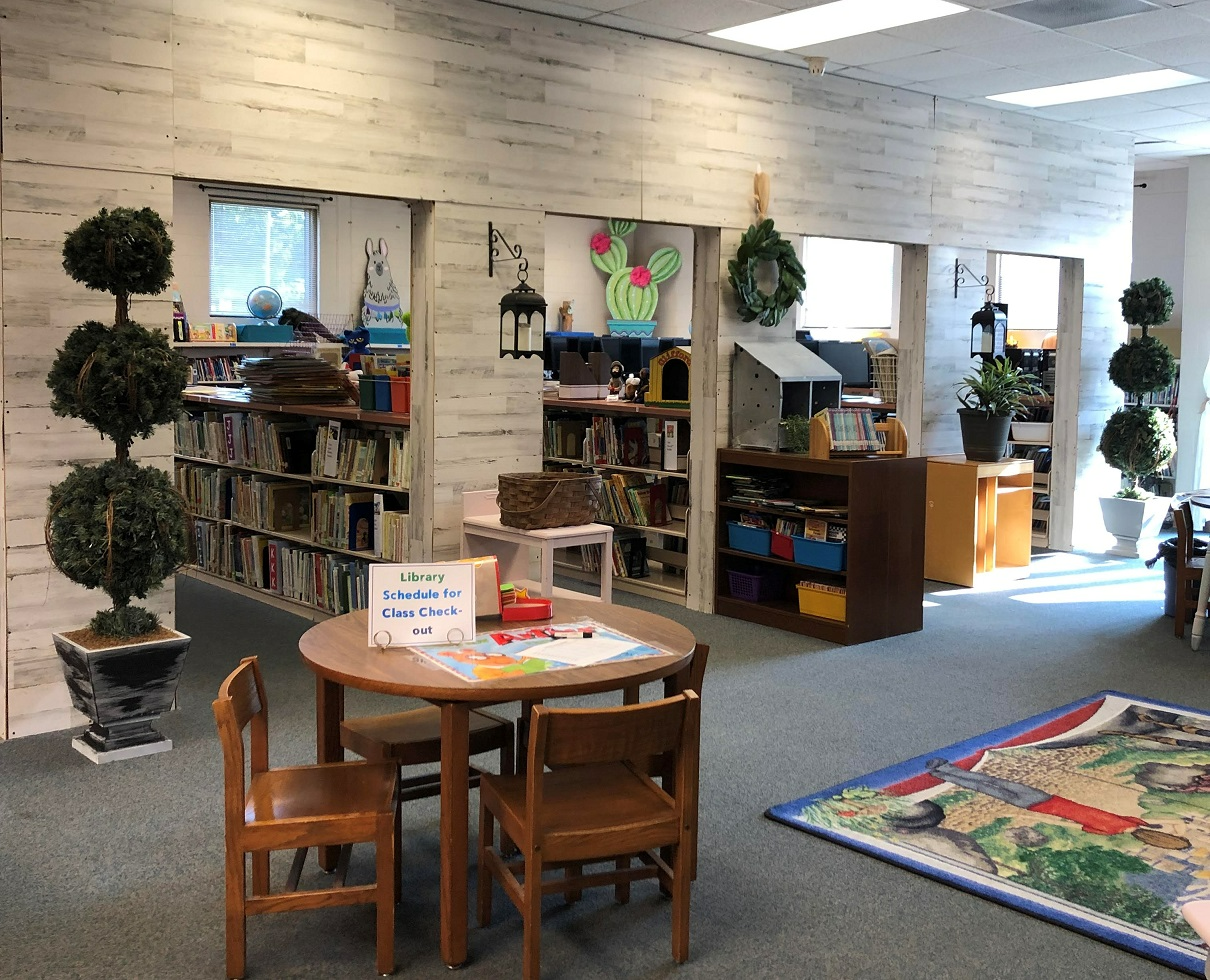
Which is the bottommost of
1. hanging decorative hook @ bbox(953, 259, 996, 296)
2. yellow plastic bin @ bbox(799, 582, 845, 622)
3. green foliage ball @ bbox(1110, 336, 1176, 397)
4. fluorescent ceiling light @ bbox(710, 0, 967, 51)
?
yellow plastic bin @ bbox(799, 582, 845, 622)

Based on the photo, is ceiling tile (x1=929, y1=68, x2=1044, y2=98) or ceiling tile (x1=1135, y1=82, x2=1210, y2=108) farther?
ceiling tile (x1=1135, y1=82, x2=1210, y2=108)

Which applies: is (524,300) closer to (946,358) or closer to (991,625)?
(991,625)

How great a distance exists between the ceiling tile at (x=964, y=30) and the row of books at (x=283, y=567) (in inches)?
160

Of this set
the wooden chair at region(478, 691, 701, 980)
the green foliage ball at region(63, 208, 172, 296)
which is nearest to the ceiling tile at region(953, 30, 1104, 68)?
the green foliage ball at region(63, 208, 172, 296)

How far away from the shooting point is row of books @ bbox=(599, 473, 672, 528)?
7.87 meters

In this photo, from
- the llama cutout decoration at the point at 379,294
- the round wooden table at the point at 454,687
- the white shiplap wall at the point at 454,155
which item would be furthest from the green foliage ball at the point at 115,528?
the llama cutout decoration at the point at 379,294

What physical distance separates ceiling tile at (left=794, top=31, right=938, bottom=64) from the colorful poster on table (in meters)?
4.49

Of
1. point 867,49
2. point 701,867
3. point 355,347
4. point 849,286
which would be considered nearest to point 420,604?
point 701,867

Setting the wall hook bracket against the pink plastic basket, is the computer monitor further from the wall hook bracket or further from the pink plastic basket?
the pink plastic basket

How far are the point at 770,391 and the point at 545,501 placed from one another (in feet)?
6.85

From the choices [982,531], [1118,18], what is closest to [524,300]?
[1118,18]

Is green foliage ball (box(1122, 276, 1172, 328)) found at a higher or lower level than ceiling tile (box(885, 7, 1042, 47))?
lower

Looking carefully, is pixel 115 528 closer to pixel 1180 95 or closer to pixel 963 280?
pixel 963 280

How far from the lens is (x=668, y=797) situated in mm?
3098
